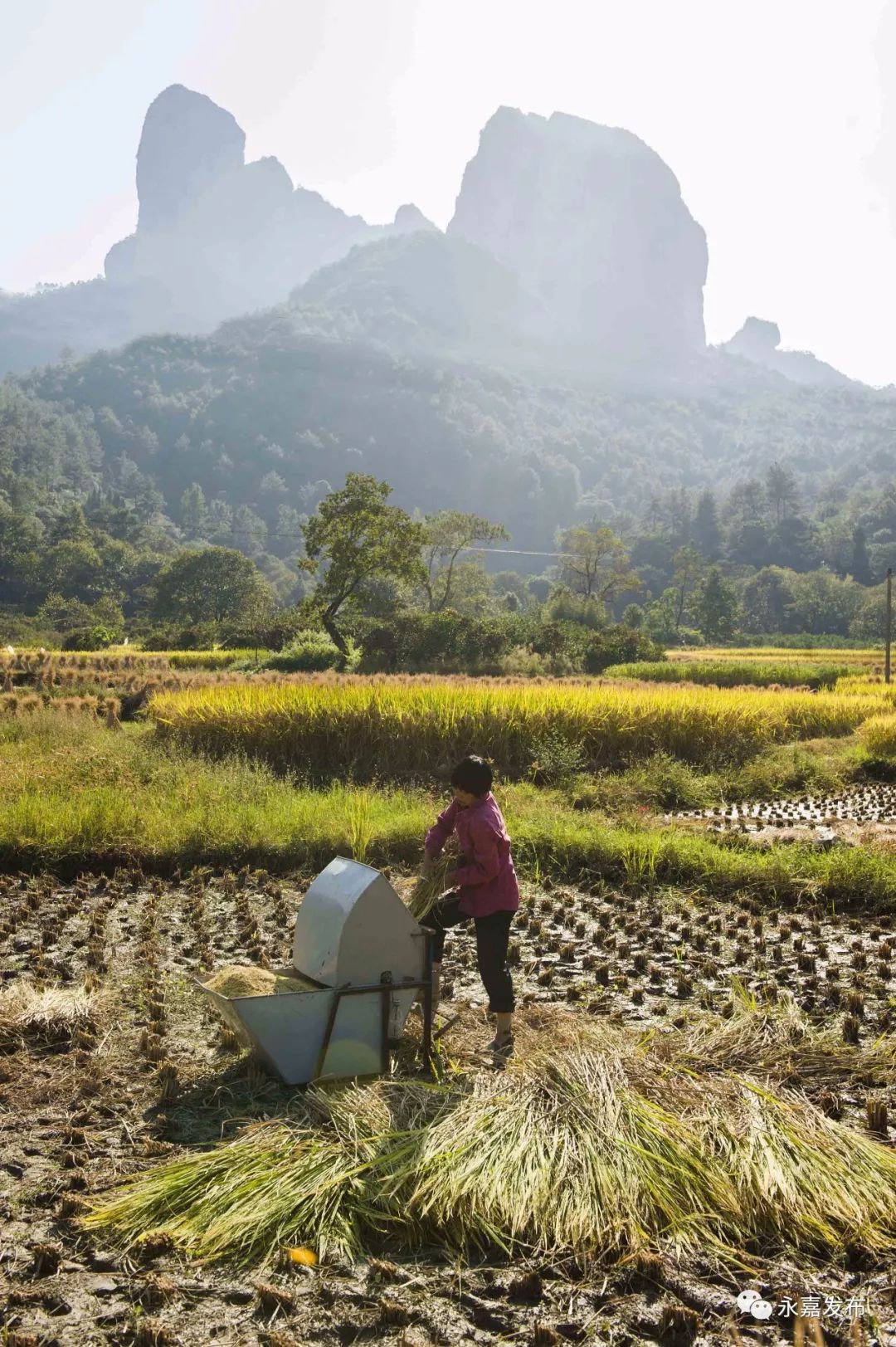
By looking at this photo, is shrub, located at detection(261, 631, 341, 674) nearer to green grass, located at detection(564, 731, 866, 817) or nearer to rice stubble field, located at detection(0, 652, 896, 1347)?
green grass, located at detection(564, 731, 866, 817)

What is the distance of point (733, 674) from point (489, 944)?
30.6 m

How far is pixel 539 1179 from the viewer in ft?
11.1

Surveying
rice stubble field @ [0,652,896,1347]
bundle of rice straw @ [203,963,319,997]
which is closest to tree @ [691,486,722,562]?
rice stubble field @ [0,652,896,1347]

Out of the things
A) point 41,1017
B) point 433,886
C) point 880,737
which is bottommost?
point 880,737

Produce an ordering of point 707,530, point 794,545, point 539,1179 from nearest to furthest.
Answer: point 539,1179 < point 794,545 < point 707,530

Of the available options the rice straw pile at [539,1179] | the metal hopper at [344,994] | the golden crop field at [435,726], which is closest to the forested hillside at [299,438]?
the golden crop field at [435,726]

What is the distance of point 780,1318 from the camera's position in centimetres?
291

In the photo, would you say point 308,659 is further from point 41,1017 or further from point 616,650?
point 41,1017

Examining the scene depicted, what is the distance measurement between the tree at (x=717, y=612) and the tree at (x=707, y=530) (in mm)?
36957

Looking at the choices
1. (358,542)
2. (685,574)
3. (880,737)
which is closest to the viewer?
(880,737)

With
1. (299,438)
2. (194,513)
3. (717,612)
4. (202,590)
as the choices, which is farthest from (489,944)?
(299,438)

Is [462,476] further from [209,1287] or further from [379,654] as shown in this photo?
[209,1287]

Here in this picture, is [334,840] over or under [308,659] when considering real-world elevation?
under

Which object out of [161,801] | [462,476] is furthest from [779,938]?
[462,476]
